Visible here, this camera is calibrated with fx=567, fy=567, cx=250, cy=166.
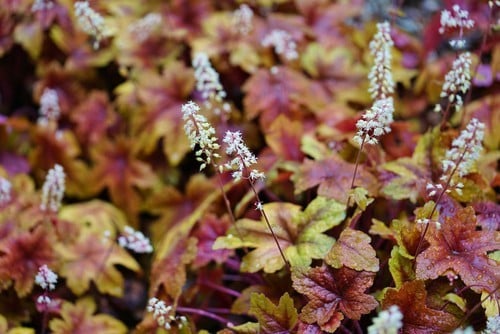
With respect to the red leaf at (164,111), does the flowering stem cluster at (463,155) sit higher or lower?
higher

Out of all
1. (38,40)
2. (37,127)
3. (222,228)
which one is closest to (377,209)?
(222,228)

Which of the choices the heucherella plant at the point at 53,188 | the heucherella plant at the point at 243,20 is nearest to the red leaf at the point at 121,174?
the heucherella plant at the point at 53,188

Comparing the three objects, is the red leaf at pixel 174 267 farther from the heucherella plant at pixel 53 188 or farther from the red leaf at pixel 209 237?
the heucherella plant at pixel 53 188

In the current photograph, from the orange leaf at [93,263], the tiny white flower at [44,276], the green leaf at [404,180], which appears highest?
the green leaf at [404,180]

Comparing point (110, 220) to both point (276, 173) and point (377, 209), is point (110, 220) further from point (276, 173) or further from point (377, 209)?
point (377, 209)

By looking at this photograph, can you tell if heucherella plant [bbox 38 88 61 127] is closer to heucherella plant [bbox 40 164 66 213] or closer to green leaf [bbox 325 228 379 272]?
heucherella plant [bbox 40 164 66 213]

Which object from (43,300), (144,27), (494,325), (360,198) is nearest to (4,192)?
(43,300)
